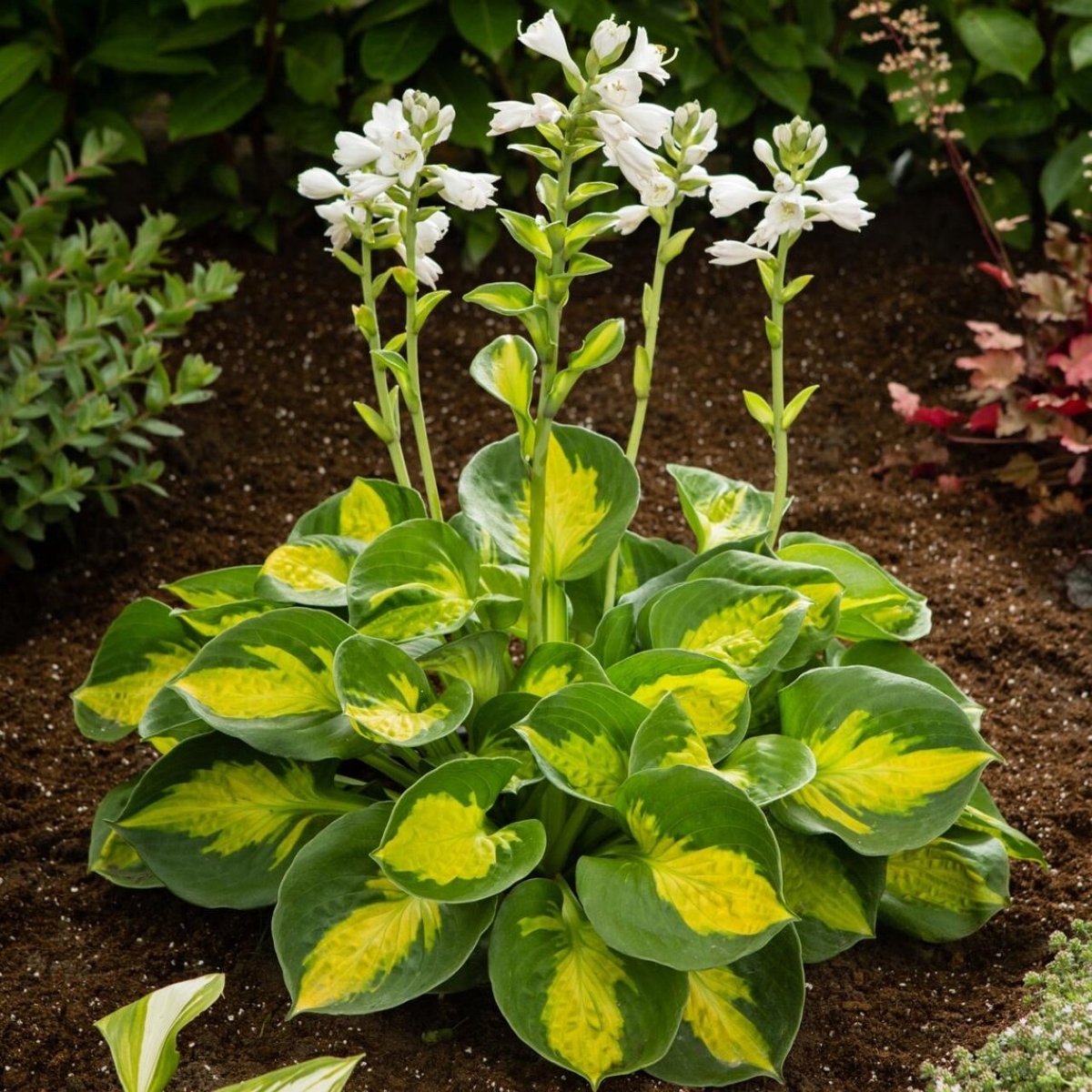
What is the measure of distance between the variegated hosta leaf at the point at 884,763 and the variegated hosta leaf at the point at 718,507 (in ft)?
1.39

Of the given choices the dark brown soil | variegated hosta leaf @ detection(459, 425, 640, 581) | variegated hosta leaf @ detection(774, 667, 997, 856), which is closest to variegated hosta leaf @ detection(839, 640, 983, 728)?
variegated hosta leaf @ detection(774, 667, 997, 856)

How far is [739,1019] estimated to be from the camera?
2014mm

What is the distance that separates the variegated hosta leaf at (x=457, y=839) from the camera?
1861 millimetres

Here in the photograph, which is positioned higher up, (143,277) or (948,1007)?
(143,277)

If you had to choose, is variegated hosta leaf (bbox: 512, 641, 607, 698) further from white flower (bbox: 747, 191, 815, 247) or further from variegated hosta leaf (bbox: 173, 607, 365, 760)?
white flower (bbox: 747, 191, 815, 247)

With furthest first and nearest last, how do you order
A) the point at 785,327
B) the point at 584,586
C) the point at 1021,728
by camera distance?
the point at 785,327, the point at 1021,728, the point at 584,586

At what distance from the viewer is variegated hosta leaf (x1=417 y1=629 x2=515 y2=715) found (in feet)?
6.96

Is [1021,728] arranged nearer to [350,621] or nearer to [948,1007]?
[948,1007]

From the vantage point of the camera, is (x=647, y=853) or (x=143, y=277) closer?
(x=647, y=853)

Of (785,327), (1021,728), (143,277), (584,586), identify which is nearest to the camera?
(584,586)

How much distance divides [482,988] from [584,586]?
718 mm

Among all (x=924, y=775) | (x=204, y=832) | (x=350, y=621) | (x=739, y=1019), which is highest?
(x=350, y=621)

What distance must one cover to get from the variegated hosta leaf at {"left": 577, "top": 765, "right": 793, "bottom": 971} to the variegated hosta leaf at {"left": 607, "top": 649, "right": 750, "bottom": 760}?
A: 6.5 inches

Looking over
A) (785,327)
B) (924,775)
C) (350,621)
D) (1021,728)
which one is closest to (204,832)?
(350,621)
